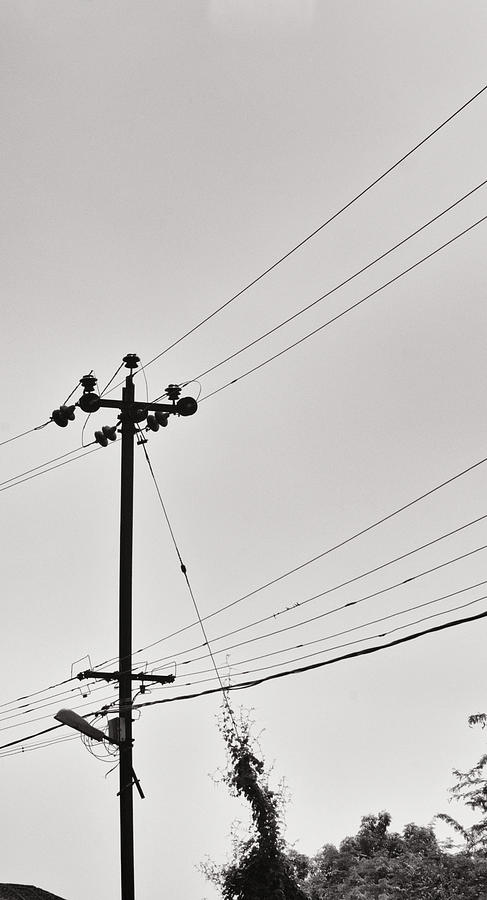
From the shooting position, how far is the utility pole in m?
13.5

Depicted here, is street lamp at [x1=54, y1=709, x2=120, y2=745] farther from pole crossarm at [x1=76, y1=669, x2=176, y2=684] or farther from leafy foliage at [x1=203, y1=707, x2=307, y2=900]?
leafy foliage at [x1=203, y1=707, x2=307, y2=900]

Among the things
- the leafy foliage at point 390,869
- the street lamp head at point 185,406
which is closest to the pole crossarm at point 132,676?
the street lamp head at point 185,406

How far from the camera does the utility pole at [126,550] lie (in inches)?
530

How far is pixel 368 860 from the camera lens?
232 ft

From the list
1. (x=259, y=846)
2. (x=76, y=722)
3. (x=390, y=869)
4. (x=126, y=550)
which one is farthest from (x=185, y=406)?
(x=390, y=869)

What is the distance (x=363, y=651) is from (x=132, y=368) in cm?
650

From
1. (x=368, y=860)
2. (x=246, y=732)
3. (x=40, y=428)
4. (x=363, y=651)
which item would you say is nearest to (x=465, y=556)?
(x=363, y=651)

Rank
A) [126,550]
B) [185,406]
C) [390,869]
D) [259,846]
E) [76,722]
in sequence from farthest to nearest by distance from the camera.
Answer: [390,869] → [259,846] → [185,406] → [126,550] → [76,722]

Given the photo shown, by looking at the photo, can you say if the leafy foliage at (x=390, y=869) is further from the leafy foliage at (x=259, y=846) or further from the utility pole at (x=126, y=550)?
the utility pole at (x=126, y=550)

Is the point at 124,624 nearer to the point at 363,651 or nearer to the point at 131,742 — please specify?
the point at 131,742

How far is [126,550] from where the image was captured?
49.8ft

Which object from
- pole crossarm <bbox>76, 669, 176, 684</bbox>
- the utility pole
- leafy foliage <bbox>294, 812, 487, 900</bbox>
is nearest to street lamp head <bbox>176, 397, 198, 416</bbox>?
the utility pole

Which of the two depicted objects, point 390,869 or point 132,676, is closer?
point 132,676

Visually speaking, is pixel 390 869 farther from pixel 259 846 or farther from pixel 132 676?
pixel 132 676
